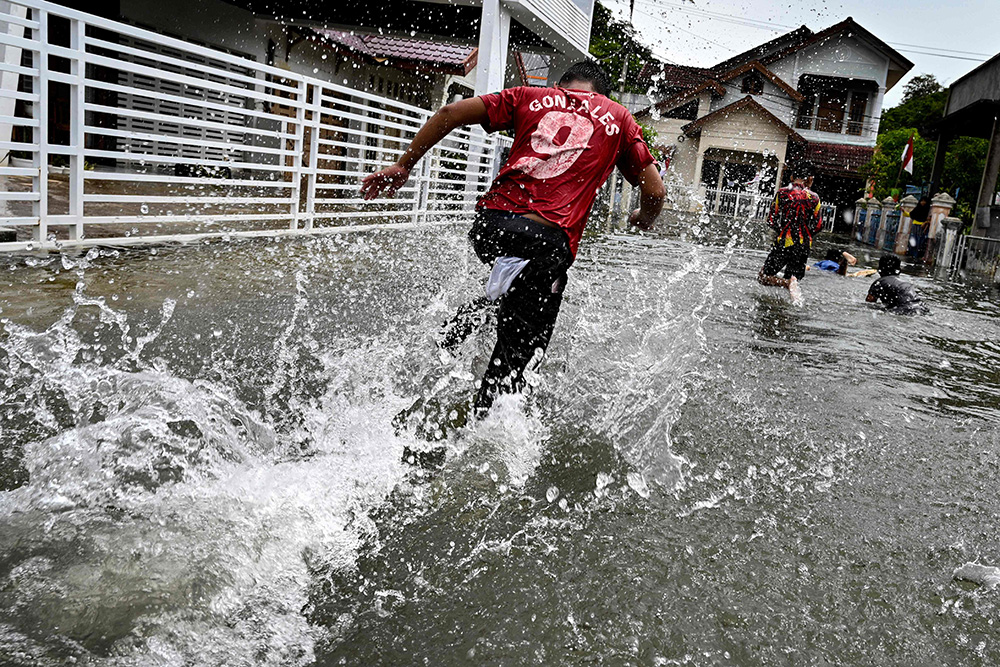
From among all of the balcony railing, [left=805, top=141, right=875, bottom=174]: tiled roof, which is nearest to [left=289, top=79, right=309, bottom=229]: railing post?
[left=805, top=141, right=875, bottom=174]: tiled roof

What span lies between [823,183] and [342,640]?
4793cm

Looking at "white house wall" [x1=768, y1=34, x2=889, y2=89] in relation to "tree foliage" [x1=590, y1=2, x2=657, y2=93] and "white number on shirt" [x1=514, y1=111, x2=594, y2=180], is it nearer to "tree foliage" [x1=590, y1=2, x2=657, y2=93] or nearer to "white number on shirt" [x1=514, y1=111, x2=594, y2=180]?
"tree foliage" [x1=590, y1=2, x2=657, y2=93]

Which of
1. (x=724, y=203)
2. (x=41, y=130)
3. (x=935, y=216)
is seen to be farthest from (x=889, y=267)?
(x=724, y=203)

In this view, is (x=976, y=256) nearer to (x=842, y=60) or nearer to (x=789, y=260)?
(x=789, y=260)

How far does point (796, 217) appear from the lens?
36.1 feet

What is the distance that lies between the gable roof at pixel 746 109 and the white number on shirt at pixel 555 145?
39825 millimetres

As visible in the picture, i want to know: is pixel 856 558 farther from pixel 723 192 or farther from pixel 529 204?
pixel 723 192

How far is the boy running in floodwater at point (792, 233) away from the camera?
10.9 m

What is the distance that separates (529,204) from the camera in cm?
372

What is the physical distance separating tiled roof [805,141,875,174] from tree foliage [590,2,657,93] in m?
10.1

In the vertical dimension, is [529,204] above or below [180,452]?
above

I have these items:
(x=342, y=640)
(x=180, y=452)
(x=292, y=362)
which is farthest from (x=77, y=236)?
(x=342, y=640)

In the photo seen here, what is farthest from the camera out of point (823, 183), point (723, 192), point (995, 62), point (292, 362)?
point (823, 183)

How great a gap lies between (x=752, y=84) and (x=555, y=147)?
45060mm
